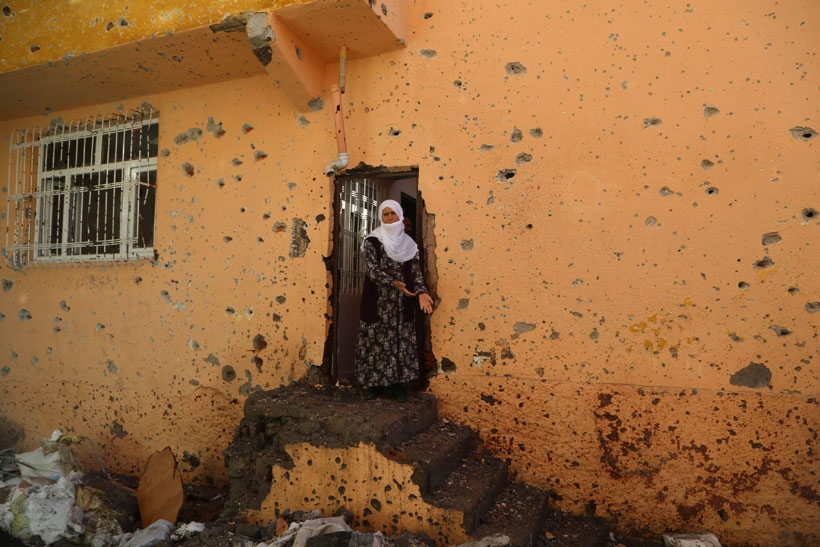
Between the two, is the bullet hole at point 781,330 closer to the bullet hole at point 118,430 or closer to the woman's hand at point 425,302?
the woman's hand at point 425,302

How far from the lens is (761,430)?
2955 millimetres

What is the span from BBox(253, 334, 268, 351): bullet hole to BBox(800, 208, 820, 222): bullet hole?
360 cm

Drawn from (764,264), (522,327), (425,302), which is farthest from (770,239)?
(425,302)

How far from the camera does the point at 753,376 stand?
300cm

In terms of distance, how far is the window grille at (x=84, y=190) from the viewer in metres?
4.70

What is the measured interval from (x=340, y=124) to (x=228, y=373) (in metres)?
2.11

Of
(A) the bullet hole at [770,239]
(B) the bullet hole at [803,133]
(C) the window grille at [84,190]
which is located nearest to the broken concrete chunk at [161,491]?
(C) the window grille at [84,190]

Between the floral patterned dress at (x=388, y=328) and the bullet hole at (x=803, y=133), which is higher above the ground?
the bullet hole at (x=803, y=133)

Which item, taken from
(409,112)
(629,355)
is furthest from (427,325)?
(409,112)

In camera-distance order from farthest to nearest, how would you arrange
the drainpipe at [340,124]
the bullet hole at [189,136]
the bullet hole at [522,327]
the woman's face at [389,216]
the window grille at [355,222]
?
the bullet hole at [189,136] → the window grille at [355,222] → the drainpipe at [340,124] → the woman's face at [389,216] → the bullet hole at [522,327]

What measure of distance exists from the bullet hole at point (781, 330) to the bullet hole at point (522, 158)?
5.65 ft

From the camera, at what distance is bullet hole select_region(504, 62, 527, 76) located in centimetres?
353

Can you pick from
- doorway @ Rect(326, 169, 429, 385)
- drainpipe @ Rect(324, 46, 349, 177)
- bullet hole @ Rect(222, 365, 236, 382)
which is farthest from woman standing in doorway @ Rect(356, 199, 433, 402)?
bullet hole @ Rect(222, 365, 236, 382)

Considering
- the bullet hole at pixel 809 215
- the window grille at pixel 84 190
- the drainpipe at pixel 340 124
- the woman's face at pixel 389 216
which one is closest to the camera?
the bullet hole at pixel 809 215
